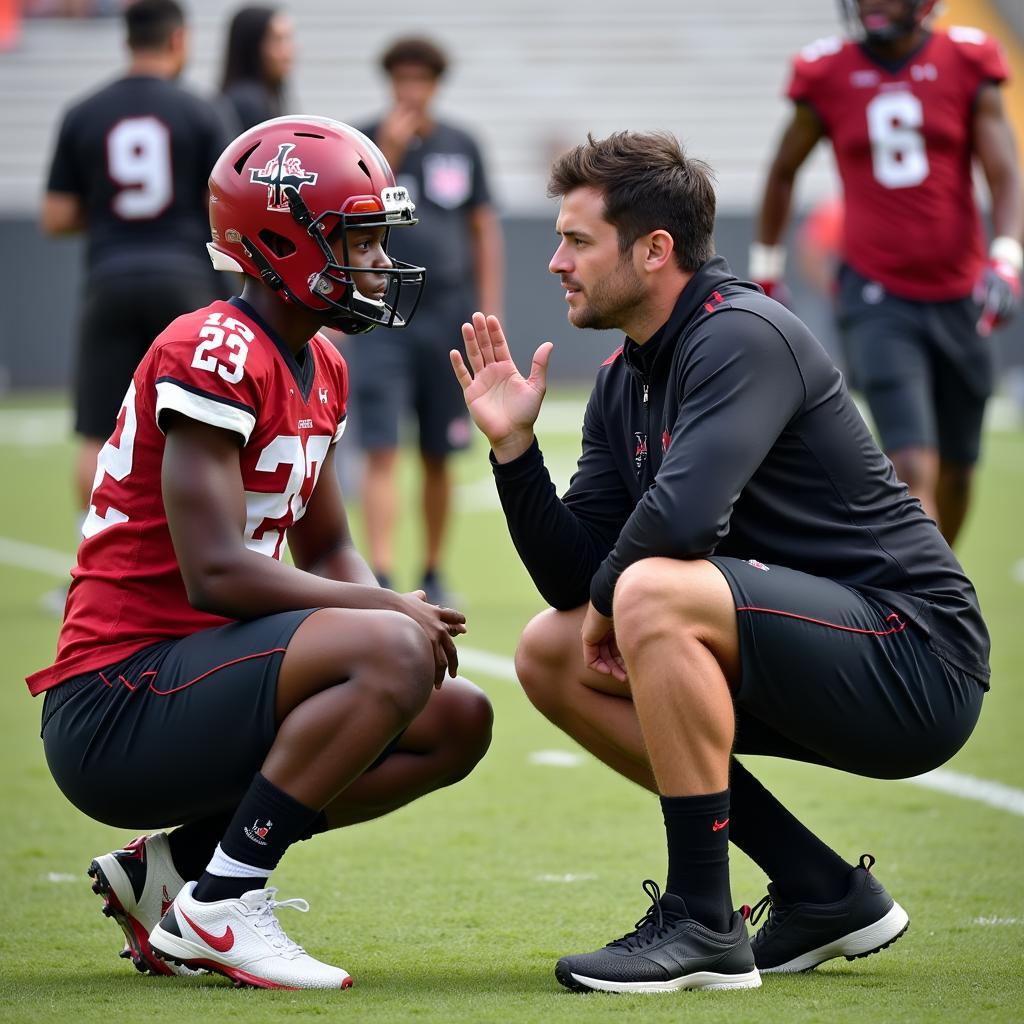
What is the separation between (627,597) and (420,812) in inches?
70.5

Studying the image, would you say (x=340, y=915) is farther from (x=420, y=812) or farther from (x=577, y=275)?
(x=577, y=275)

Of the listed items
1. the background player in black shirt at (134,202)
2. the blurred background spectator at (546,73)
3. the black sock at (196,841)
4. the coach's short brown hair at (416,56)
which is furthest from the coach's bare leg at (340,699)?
the blurred background spectator at (546,73)

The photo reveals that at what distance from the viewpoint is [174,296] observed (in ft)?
21.9

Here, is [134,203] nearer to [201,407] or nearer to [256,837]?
[201,407]

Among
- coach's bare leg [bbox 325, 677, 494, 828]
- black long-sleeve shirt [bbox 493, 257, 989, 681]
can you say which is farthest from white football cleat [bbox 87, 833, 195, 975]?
black long-sleeve shirt [bbox 493, 257, 989, 681]

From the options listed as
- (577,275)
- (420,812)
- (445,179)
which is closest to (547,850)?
(420,812)

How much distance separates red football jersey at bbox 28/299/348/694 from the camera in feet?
9.84

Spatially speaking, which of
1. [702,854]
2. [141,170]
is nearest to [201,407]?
[702,854]

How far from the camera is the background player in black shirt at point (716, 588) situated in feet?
9.39

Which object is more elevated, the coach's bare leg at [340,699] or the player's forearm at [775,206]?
the player's forearm at [775,206]

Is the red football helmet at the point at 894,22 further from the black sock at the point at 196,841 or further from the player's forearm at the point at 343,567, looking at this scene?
the black sock at the point at 196,841

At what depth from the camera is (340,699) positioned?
9.46ft

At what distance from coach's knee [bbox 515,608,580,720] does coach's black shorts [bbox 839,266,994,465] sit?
2.59 meters

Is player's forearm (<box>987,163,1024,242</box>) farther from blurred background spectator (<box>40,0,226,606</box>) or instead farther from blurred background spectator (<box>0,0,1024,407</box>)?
blurred background spectator (<box>0,0,1024,407</box>)
